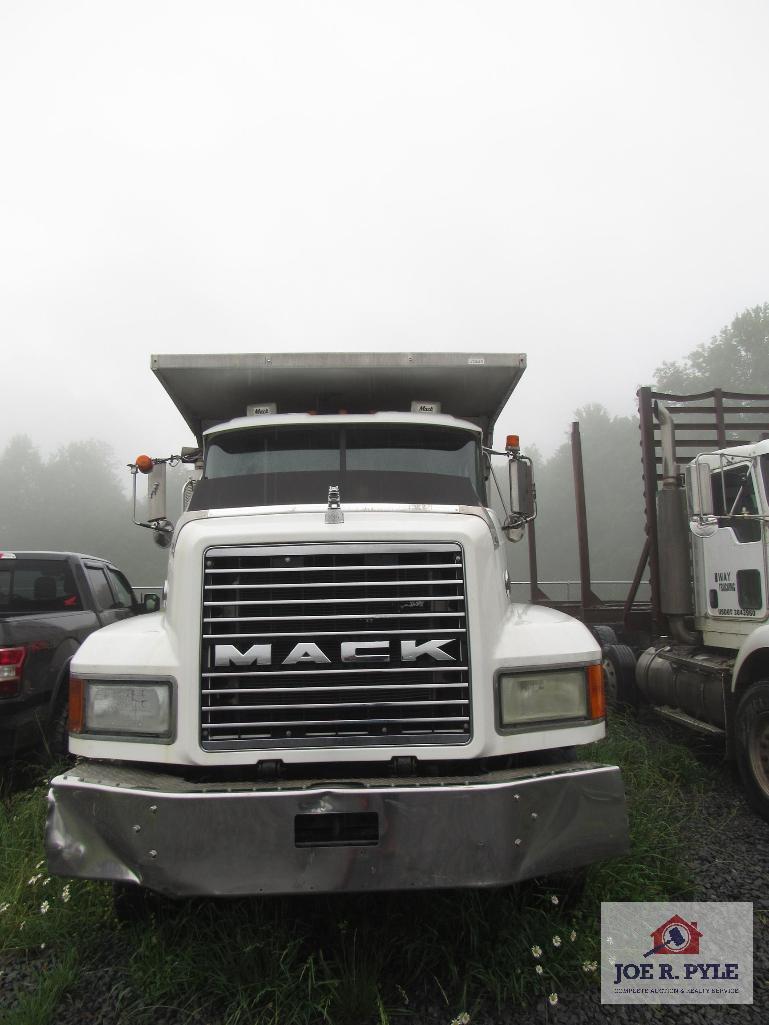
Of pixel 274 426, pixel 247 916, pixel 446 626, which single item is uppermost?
pixel 274 426

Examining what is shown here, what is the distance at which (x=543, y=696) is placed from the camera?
9.56 ft

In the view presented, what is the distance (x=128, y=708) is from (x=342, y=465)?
186cm

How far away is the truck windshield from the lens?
12.9 feet

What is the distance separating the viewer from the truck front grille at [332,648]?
2828 millimetres

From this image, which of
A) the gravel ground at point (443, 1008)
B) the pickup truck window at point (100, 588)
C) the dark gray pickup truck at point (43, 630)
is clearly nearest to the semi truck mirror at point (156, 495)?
the dark gray pickup truck at point (43, 630)

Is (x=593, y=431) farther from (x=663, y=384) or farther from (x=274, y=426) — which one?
(x=274, y=426)

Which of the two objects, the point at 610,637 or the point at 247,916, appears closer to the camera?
the point at 247,916

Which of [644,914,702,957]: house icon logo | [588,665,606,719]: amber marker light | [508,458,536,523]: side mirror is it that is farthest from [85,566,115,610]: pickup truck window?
[644,914,702,957]: house icon logo

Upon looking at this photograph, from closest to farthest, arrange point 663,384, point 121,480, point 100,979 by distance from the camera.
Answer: point 100,979, point 663,384, point 121,480

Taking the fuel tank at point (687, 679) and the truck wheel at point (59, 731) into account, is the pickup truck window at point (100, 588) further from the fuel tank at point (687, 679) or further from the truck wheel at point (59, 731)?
the fuel tank at point (687, 679)

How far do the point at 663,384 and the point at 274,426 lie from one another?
5035 cm

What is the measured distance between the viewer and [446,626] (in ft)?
9.61

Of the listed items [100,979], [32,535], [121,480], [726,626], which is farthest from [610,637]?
[121,480]

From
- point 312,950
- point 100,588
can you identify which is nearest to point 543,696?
point 312,950
